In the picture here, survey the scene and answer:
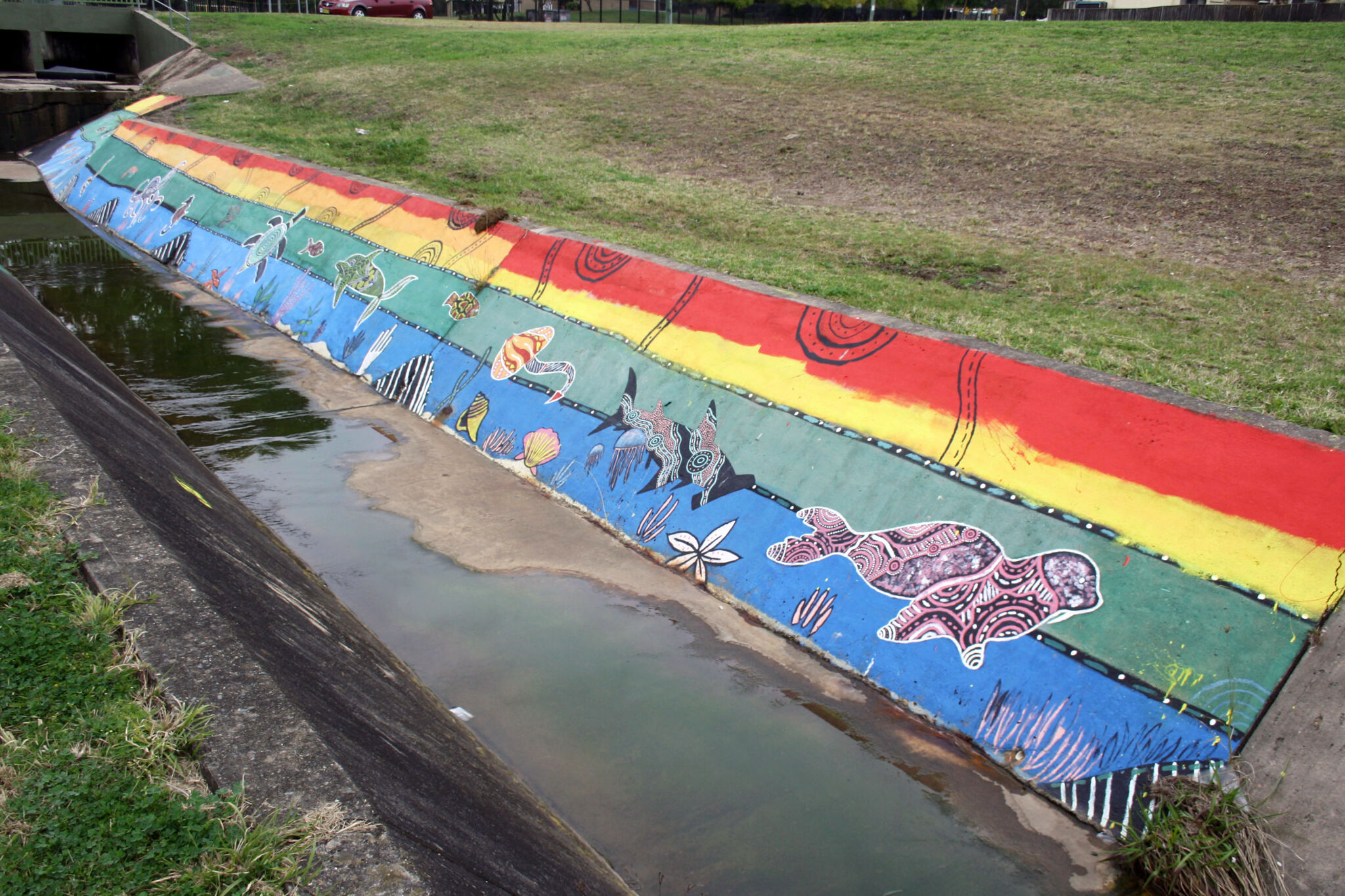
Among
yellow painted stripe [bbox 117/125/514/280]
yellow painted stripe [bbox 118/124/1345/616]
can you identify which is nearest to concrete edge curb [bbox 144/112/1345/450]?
yellow painted stripe [bbox 117/125/514/280]

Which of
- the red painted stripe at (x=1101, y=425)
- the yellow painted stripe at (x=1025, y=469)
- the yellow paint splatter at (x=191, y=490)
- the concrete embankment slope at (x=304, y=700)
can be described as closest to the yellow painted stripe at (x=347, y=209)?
the yellow painted stripe at (x=1025, y=469)

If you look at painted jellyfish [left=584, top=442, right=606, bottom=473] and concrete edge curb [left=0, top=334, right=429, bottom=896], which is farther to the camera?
painted jellyfish [left=584, top=442, right=606, bottom=473]

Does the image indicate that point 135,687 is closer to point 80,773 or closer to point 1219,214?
point 80,773

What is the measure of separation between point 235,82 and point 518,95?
836 centimetres

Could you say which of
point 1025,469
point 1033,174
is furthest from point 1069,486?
point 1033,174

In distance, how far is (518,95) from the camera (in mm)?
21281

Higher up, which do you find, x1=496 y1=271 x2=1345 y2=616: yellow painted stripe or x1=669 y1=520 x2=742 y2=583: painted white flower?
x1=496 y1=271 x2=1345 y2=616: yellow painted stripe

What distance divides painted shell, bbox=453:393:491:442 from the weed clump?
21.6ft

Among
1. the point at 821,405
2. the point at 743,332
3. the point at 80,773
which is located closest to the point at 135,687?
the point at 80,773

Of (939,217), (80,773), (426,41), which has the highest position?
(426,41)

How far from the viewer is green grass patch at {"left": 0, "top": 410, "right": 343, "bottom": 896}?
256 cm

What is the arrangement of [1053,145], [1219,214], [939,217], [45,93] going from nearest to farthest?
[1219,214] < [939,217] < [1053,145] < [45,93]

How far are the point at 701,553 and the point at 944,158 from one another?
1043cm

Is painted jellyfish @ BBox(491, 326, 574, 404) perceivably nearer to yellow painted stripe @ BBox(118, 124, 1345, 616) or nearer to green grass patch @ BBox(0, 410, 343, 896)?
yellow painted stripe @ BBox(118, 124, 1345, 616)
